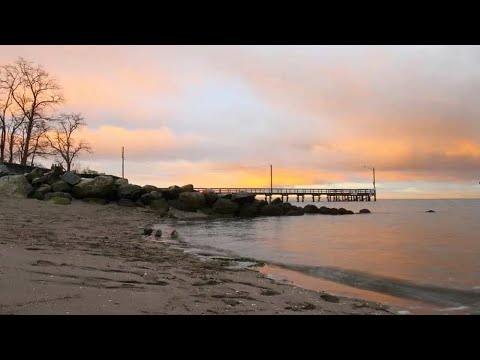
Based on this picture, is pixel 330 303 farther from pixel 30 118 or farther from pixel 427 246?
pixel 30 118

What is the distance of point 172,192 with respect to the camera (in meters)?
39.3

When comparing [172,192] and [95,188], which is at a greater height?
[172,192]

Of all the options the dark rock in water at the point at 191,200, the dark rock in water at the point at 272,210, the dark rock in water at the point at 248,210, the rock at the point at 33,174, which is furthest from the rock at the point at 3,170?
the dark rock in water at the point at 272,210

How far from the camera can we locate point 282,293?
25.4ft

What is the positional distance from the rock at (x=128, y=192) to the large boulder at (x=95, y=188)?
743mm

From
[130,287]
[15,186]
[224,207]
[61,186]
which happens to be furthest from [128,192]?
[130,287]

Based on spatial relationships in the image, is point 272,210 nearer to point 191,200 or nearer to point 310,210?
point 191,200

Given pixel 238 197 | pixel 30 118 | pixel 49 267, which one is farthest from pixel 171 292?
pixel 30 118

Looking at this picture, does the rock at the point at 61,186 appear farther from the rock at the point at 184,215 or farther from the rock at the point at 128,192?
the rock at the point at 184,215

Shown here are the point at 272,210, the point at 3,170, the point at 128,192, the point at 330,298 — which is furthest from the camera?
the point at 272,210

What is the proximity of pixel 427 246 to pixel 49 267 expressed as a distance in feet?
61.2

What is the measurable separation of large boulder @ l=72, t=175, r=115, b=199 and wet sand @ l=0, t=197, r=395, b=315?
20.3 meters

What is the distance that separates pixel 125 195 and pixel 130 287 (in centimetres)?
2835
